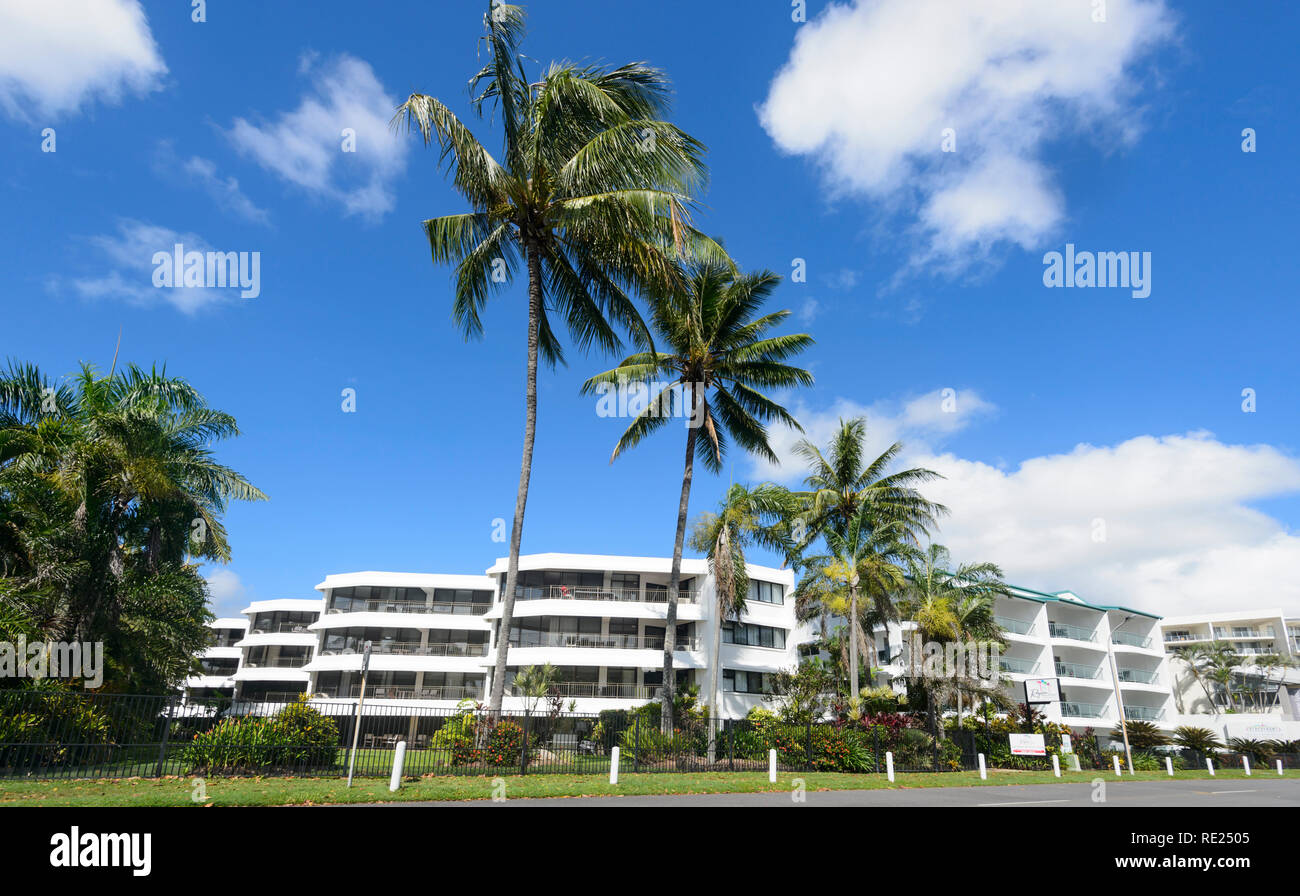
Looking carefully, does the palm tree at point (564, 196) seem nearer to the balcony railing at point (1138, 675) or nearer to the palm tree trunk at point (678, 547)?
the palm tree trunk at point (678, 547)

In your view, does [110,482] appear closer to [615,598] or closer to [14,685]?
[14,685]

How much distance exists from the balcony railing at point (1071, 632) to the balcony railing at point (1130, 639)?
1.67 m

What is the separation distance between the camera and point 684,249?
1560 cm

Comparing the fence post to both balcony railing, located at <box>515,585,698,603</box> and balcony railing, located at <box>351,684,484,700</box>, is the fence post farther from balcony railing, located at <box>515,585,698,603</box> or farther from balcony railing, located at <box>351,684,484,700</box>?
balcony railing, located at <box>351,684,484,700</box>

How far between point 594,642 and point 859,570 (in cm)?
1515

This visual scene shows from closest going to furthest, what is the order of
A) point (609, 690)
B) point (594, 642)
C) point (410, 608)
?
point (609, 690) < point (594, 642) < point (410, 608)

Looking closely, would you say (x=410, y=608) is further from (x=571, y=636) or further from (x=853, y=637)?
(x=853, y=637)

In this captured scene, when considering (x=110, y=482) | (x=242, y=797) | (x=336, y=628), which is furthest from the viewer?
(x=336, y=628)

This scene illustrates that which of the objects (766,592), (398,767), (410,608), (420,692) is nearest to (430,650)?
(420,692)

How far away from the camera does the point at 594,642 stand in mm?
38000

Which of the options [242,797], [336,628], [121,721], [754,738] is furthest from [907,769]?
[336,628]

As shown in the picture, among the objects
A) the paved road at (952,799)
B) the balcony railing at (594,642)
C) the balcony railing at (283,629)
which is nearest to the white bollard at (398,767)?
the paved road at (952,799)

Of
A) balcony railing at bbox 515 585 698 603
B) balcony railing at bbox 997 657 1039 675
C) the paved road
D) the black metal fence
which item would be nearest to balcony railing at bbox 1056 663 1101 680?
balcony railing at bbox 997 657 1039 675

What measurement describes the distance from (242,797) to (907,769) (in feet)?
71.0
